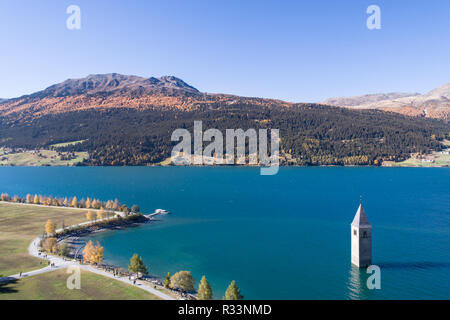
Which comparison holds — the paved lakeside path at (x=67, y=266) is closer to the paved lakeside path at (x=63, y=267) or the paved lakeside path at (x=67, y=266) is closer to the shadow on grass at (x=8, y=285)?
the paved lakeside path at (x=63, y=267)

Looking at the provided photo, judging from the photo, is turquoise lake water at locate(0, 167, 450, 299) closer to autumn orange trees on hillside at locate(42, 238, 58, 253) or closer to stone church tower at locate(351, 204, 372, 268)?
stone church tower at locate(351, 204, 372, 268)

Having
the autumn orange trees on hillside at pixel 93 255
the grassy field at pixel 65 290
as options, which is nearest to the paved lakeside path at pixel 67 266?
the grassy field at pixel 65 290

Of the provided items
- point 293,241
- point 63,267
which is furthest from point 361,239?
point 63,267

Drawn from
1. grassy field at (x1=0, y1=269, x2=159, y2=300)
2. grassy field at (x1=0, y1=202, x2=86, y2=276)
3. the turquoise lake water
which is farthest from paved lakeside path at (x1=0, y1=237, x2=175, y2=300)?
the turquoise lake water

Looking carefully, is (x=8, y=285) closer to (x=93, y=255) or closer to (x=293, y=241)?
(x=93, y=255)
